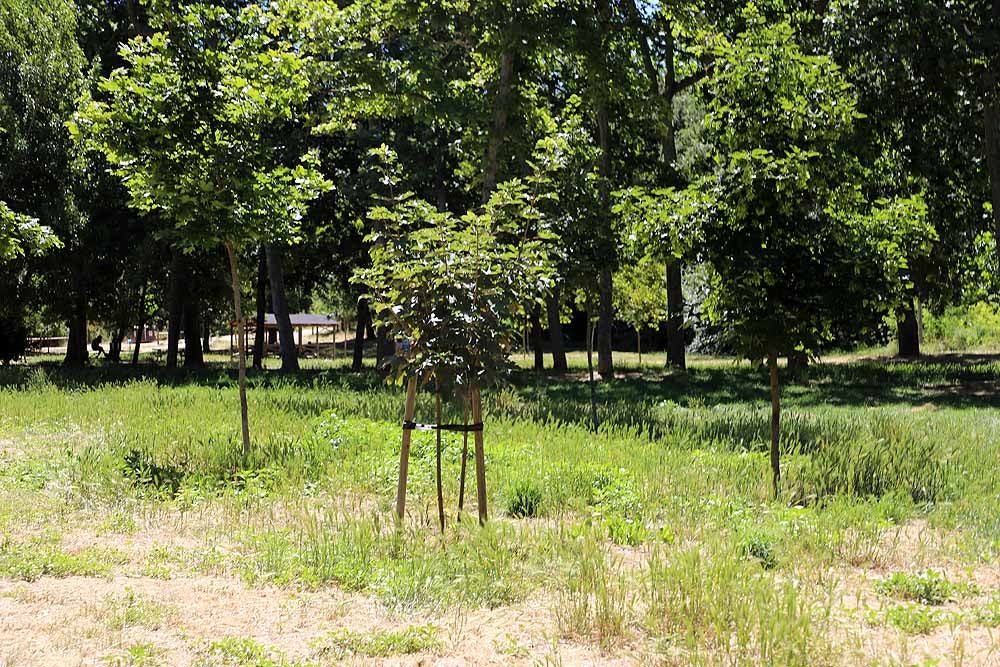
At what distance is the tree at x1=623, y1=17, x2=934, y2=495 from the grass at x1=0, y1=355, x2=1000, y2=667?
4.82 feet

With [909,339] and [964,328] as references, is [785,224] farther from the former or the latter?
[964,328]

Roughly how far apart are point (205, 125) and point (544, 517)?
19.1 feet

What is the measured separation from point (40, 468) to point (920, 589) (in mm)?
7957

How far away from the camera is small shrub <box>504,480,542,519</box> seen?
278 inches

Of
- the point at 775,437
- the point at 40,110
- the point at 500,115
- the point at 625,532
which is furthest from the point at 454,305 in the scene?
the point at 40,110

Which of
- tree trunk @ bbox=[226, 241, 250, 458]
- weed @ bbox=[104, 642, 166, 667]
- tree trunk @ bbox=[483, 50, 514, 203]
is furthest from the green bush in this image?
weed @ bbox=[104, 642, 166, 667]

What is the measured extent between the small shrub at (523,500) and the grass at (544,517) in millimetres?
17

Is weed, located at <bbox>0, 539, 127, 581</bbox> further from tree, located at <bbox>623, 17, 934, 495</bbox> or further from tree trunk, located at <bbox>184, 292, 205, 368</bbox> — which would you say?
tree trunk, located at <bbox>184, 292, 205, 368</bbox>

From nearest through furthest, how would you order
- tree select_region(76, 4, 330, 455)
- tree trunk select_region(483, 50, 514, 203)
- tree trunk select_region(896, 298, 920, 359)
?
tree select_region(76, 4, 330, 455), tree trunk select_region(483, 50, 514, 203), tree trunk select_region(896, 298, 920, 359)

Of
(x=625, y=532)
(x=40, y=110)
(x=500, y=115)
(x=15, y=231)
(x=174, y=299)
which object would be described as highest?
(x=40, y=110)

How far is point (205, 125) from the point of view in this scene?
30.7ft

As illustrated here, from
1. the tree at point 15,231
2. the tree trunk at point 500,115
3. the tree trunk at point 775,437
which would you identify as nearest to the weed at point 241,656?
the tree trunk at point 775,437

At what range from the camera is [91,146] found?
9.20 m

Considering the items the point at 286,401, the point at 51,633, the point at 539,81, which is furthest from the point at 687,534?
the point at 539,81
